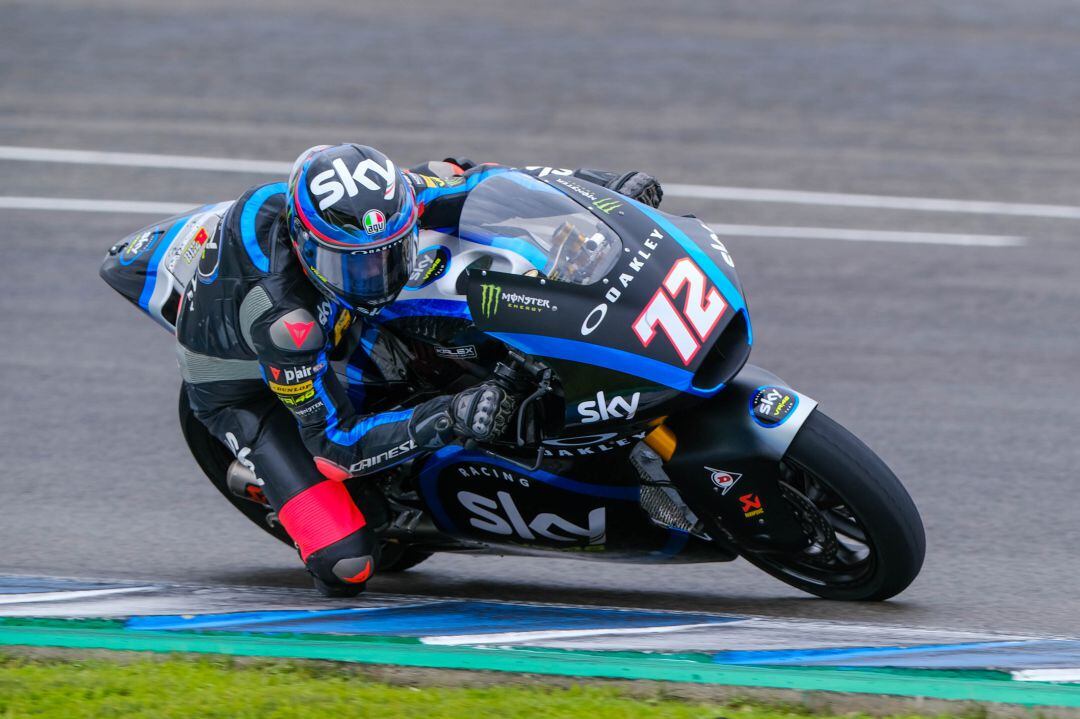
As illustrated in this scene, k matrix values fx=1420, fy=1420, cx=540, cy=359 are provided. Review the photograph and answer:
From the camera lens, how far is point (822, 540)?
14.8 ft

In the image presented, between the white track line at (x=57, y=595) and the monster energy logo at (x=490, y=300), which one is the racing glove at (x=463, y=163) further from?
the white track line at (x=57, y=595)

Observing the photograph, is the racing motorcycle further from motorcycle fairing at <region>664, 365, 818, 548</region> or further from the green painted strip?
the green painted strip

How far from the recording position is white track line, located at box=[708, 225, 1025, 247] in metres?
8.43

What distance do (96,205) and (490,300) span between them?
574 centimetres

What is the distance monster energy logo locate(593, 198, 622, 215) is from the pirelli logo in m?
1.01

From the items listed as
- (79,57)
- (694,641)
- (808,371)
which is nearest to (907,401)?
(808,371)

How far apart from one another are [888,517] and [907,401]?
8.33 feet

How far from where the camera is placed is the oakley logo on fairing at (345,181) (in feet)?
13.1

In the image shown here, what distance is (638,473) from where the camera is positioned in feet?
14.7

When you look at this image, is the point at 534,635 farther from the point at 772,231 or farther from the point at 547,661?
the point at 772,231

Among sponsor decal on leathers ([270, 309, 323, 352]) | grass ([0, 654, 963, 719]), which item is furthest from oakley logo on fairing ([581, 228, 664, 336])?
grass ([0, 654, 963, 719])

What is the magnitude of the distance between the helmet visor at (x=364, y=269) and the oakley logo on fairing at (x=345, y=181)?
137 mm

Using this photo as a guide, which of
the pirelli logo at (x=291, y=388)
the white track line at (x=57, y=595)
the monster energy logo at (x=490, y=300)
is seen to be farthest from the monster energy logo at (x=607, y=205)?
the white track line at (x=57, y=595)

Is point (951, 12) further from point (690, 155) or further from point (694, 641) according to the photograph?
point (694, 641)
